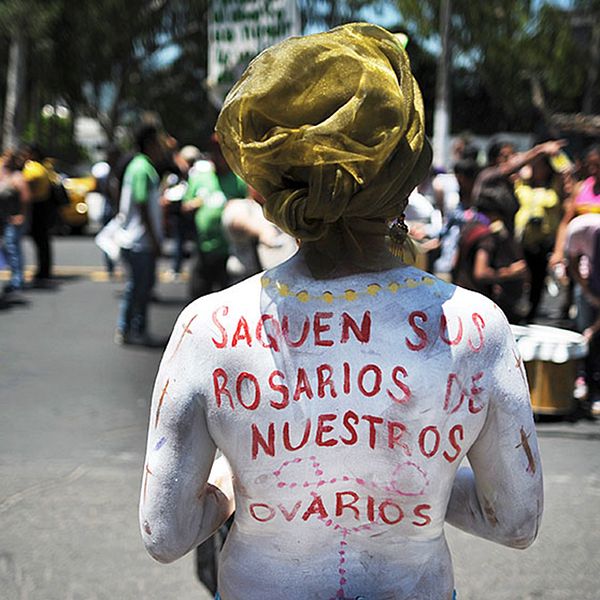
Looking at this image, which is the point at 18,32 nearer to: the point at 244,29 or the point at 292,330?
the point at 244,29

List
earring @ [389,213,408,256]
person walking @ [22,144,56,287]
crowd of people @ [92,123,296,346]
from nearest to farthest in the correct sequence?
earring @ [389,213,408,256]
crowd of people @ [92,123,296,346]
person walking @ [22,144,56,287]

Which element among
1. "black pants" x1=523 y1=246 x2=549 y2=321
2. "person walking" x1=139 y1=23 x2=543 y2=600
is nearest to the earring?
"person walking" x1=139 y1=23 x2=543 y2=600

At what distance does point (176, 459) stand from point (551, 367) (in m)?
5.21

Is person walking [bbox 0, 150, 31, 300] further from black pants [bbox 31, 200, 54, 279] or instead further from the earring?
the earring

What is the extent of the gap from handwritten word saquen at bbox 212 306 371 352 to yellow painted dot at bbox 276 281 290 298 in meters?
0.04

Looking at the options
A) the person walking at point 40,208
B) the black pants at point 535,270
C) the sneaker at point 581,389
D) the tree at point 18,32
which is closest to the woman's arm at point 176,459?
the sneaker at point 581,389

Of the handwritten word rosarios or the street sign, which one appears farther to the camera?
the street sign

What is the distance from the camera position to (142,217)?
8.34 meters

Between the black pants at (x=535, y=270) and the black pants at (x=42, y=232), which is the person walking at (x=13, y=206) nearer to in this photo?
the black pants at (x=42, y=232)

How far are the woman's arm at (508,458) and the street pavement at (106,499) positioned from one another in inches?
93.8

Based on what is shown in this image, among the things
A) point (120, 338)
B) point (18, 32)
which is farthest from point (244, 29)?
point (18, 32)

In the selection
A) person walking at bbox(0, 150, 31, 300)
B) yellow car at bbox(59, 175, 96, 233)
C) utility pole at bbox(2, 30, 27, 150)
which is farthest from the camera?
utility pole at bbox(2, 30, 27, 150)

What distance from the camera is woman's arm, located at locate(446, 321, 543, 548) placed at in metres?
1.59

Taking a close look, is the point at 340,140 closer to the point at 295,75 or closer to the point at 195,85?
the point at 295,75
